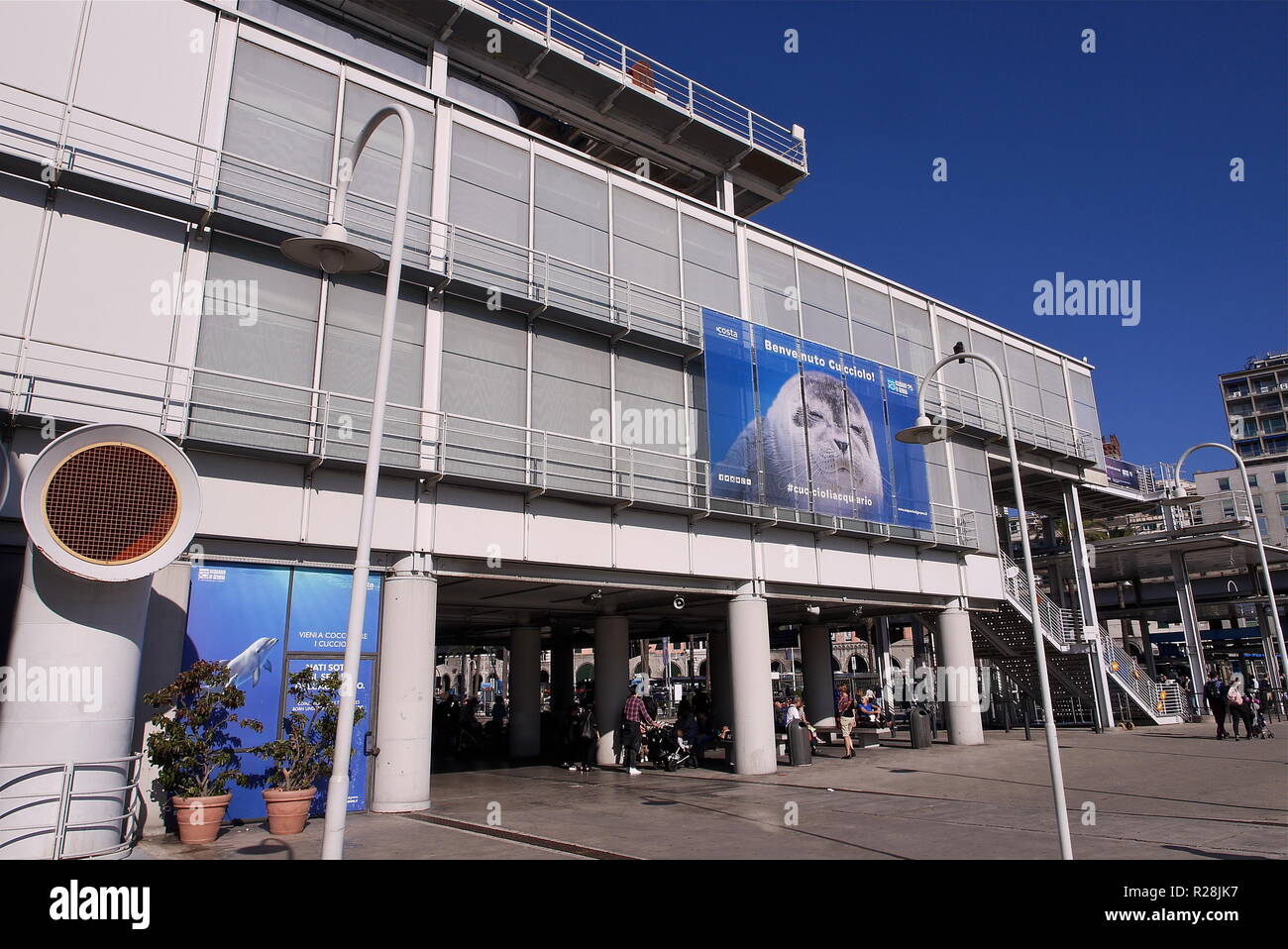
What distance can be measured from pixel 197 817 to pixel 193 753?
891 mm

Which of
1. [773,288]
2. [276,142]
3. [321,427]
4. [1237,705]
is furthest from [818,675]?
[276,142]

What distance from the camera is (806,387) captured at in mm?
24438

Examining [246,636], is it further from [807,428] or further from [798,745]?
[807,428]

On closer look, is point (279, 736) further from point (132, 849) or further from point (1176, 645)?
point (1176, 645)

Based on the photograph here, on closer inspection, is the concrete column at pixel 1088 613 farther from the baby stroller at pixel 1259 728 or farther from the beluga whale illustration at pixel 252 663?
the beluga whale illustration at pixel 252 663

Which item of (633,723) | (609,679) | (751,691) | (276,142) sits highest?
(276,142)

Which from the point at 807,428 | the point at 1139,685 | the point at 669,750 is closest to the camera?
the point at 669,750

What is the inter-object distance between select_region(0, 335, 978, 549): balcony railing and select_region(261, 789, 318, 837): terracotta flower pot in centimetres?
567

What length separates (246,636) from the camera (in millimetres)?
14273

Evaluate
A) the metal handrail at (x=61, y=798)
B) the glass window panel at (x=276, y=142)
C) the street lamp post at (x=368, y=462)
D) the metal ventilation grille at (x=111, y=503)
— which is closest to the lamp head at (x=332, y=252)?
the street lamp post at (x=368, y=462)

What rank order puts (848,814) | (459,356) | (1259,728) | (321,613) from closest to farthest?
1. (848,814)
2. (321,613)
3. (459,356)
4. (1259,728)

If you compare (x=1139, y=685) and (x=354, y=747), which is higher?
(x=1139, y=685)

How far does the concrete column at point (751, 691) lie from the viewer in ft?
69.2

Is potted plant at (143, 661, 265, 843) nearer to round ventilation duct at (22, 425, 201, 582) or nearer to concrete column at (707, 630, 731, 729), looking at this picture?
round ventilation duct at (22, 425, 201, 582)
